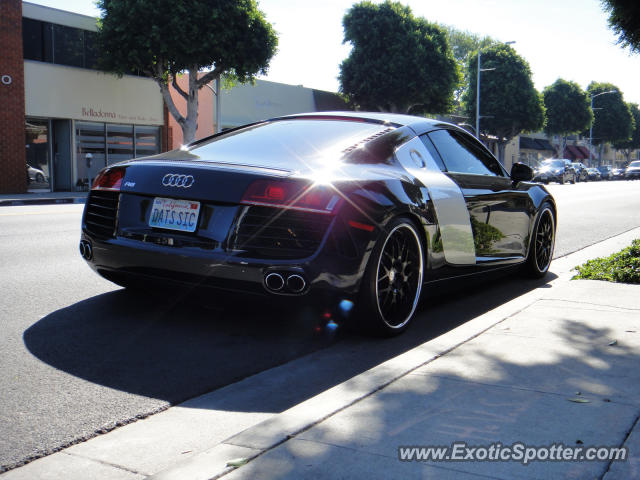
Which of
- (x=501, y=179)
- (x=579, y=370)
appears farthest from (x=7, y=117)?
(x=579, y=370)

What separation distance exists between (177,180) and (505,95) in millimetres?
53428

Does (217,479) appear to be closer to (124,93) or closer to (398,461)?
(398,461)

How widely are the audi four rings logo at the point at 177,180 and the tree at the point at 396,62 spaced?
121 feet

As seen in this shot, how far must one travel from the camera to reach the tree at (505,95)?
179 feet

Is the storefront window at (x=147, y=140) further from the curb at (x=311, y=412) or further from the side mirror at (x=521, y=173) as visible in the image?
the curb at (x=311, y=412)

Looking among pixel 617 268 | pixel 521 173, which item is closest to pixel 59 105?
pixel 521 173

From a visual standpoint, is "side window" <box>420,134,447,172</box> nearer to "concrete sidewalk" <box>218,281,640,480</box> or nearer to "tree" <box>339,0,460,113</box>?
"concrete sidewalk" <box>218,281,640,480</box>

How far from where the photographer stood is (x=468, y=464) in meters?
2.44

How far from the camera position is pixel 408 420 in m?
2.81

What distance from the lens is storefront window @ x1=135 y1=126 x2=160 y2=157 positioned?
96.4 ft

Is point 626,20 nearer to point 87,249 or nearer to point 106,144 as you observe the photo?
point 87,249

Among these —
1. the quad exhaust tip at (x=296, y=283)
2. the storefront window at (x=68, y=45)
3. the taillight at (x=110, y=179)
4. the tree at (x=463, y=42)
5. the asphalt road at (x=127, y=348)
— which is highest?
the tree at (x=463, y=42)

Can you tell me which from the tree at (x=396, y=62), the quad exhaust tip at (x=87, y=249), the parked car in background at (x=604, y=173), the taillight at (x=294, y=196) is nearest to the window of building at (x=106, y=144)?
the tree at (x=396, y=62)

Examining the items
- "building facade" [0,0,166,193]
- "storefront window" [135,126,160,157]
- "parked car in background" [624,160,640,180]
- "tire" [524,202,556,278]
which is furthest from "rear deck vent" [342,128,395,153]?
"parked car in background" [624,160,640,180]
